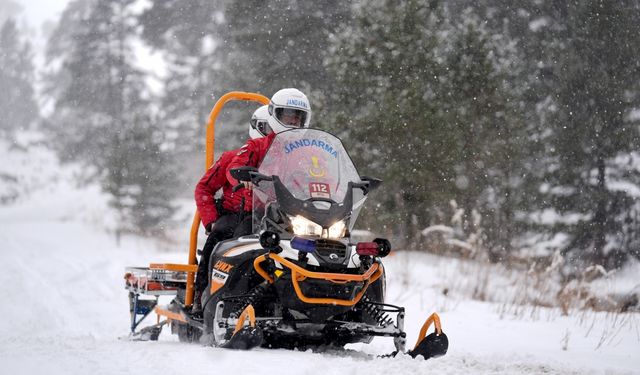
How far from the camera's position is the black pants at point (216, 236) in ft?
20.3

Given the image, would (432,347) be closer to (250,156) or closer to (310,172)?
(310,172)

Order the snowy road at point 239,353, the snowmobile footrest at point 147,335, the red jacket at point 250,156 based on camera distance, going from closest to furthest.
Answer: the snowy road at point 239,353 < the red jacket at point 250,156 < the snowmobile footrest at point 147,335

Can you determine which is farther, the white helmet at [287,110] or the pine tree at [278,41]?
the pine tree at [278,41]

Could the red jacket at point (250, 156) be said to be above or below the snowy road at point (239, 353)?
above

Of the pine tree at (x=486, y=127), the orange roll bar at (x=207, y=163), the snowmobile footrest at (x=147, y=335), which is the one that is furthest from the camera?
the pine tree at (x=486, y=127)

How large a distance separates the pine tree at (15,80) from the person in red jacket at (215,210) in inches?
2178

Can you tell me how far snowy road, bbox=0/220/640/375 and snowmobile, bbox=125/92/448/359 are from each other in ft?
0.82

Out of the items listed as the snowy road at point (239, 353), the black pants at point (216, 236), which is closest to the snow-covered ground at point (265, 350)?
the snowy road at point (239, 353)

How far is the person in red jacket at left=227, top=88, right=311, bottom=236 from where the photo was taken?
6109 mm

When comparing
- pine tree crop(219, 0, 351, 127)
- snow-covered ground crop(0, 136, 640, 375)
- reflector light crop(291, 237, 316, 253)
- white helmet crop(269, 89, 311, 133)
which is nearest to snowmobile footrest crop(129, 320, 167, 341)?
snow-covered ground crop(0, 136, 640, 375)

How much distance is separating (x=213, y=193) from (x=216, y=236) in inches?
18.8

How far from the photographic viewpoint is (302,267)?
199 inches

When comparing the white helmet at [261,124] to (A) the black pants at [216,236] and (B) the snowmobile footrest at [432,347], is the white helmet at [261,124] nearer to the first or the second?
(A) the black pants at [216,236]

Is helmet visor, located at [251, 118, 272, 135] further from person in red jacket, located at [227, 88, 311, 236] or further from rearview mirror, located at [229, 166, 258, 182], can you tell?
rearview mirror, located at [229, 166, 258, 182]
